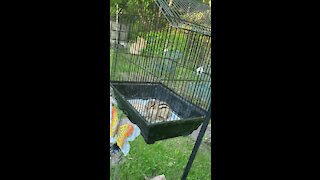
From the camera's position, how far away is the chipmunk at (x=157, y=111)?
1.17 metres

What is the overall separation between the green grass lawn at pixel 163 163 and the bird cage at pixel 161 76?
15 centimetres

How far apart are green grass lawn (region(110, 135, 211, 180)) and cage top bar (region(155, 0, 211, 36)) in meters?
0.41

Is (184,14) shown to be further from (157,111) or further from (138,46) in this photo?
(157,111)

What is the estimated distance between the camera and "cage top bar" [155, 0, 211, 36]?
0.86 metres

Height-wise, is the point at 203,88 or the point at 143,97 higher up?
the point at 203,88

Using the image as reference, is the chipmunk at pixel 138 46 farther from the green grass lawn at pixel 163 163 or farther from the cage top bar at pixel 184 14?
the green grass lawn at pixel 163 163

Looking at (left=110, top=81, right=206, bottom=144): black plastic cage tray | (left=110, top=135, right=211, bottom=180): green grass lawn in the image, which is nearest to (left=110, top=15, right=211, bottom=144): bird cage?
(left=110, top=81, right=206, bottom=144): black plastic cage tray

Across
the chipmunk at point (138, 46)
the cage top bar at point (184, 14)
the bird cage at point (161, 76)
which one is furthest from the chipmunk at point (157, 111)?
the cage top bar at point (184, 14)

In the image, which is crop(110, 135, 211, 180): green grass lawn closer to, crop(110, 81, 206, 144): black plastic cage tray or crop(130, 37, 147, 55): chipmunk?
crop(110, 81, 206, 144): black plastic cage tray

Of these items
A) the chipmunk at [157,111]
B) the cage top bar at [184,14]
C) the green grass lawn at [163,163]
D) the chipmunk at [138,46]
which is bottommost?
the chipmunk at [157,111]

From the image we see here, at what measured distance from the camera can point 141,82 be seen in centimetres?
135
